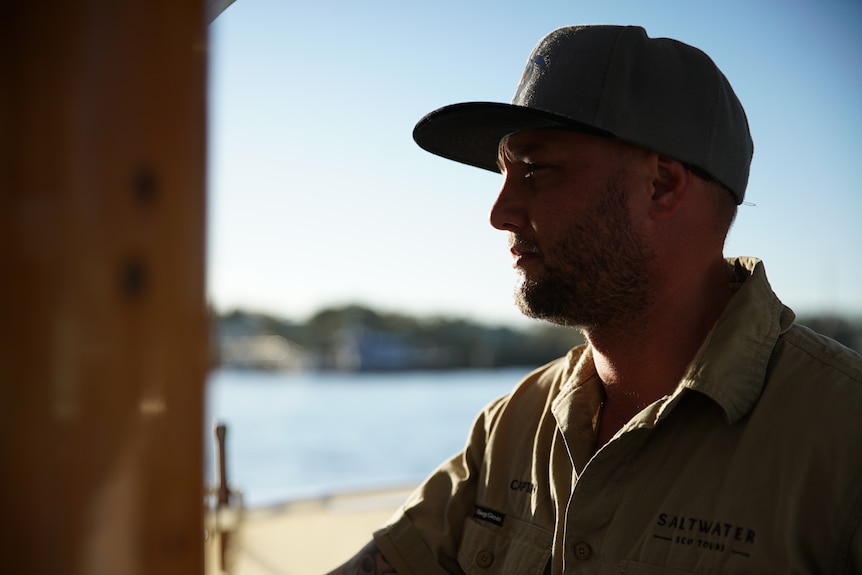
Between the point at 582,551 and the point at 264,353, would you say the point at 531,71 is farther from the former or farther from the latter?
the point at 264,353

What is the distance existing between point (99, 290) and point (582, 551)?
104 centimetres

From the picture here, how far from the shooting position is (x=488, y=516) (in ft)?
5.14

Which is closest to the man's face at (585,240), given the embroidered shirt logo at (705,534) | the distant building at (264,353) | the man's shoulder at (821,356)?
the man's shoulder at (821,356)

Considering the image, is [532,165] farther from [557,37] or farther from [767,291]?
[767,291]

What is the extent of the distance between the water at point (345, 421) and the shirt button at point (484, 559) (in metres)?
8.76

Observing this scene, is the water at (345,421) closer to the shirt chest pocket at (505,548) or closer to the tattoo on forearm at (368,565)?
the tattoo on forearm at (368,565)

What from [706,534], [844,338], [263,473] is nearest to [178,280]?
[706,534]

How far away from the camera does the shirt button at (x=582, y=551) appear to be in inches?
52.3

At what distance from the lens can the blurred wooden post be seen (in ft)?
1.64

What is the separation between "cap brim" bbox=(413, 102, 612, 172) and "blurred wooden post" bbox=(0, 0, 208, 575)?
0.98m

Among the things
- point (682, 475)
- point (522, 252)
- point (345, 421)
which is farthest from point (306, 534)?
point (345, 421)

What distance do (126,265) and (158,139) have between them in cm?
8

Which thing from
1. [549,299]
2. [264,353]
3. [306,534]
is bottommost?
[264,353]

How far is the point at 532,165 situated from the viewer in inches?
61.2
